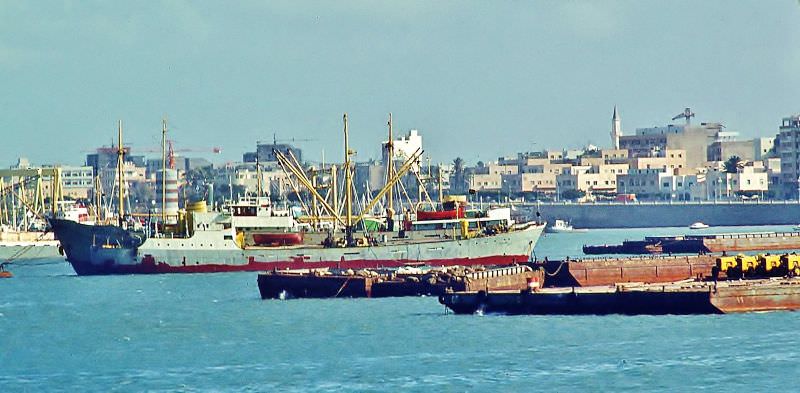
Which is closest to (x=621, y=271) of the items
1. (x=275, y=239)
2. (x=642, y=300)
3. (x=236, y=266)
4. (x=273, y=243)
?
(x=642, y=300)

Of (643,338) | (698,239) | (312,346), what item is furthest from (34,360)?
(698,239)

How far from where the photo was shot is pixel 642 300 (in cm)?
7031

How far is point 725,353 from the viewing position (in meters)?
59.3

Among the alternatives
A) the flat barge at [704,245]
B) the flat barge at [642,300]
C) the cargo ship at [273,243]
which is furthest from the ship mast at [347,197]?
the flat barge at [642,300]

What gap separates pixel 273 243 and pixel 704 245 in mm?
38388

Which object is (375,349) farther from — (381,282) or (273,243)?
(273,243)

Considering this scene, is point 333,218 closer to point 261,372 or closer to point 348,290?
point 348,290

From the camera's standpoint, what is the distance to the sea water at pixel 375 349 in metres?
54.8

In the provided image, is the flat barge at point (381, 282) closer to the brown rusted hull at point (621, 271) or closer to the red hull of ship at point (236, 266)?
the brown rusted hull at point (621, 271)

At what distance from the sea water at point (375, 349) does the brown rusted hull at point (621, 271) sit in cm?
937

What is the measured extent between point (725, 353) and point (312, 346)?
14.3m

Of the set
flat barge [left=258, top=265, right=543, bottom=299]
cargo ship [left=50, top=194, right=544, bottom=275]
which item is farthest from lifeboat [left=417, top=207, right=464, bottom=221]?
flat barge [left=258, top=265, right=543, bottom=299]

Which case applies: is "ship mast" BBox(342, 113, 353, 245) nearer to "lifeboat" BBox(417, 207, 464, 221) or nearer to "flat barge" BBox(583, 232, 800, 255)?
"lifeboat" BBox(417, 207, 464, 221)

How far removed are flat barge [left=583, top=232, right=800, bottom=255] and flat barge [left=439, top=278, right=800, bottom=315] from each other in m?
60.3
